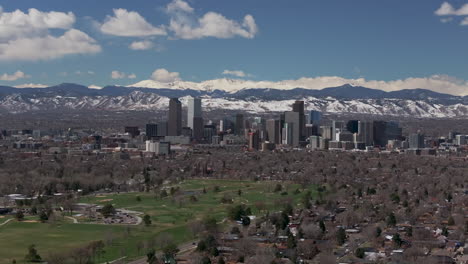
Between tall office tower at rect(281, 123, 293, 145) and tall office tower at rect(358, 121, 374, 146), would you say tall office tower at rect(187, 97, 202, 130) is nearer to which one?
tall office tower at rect(281, 123, 293, 145)

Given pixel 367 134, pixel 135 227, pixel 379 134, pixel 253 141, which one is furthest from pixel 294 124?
pixel 135 227

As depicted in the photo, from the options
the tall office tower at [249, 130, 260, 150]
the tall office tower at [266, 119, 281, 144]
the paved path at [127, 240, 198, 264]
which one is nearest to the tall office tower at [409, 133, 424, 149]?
the tall office tower at [266, 119, 281, 144]

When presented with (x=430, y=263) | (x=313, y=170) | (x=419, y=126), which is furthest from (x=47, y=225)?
(x=419, y=126)

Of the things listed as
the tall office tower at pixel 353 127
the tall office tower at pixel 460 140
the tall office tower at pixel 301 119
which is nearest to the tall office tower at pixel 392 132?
the tall office tower at pixel 353 127

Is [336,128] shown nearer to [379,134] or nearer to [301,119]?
[301,119]

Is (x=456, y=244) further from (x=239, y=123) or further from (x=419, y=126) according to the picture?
(x=419, y=126)
